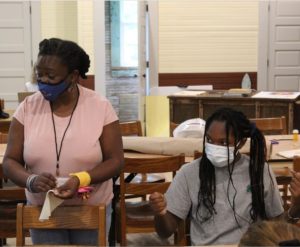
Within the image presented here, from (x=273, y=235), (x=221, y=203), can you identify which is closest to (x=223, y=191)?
(x=221, y=203)

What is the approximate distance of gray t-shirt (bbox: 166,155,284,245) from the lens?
77.5 inches

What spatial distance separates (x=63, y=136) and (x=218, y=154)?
589 millimetres

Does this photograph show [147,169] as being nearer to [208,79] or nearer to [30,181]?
[30,181]

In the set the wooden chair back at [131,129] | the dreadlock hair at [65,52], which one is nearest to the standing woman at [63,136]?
the dreadlock hair at [65,52]

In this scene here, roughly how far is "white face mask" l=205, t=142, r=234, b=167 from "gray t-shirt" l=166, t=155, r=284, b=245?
4cm

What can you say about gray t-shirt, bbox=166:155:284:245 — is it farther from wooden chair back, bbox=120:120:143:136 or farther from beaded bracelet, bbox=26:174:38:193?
wooden chair back, bbox=120:120:143:136

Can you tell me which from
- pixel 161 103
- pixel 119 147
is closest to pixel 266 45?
pixel 161 103

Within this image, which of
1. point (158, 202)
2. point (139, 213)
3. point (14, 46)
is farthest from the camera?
point (14, 46)

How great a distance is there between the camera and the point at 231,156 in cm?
202

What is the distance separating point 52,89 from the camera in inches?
80.4

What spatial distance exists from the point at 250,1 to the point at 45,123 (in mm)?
6466

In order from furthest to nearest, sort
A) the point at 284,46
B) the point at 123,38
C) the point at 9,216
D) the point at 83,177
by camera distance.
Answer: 1. the point at 123,38
2. the point at 284,46
3. the point at 9,216
4. the point at 83,177

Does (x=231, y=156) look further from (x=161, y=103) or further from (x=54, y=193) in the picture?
(x=161, y=103)

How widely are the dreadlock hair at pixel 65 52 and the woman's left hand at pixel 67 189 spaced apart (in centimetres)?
44
